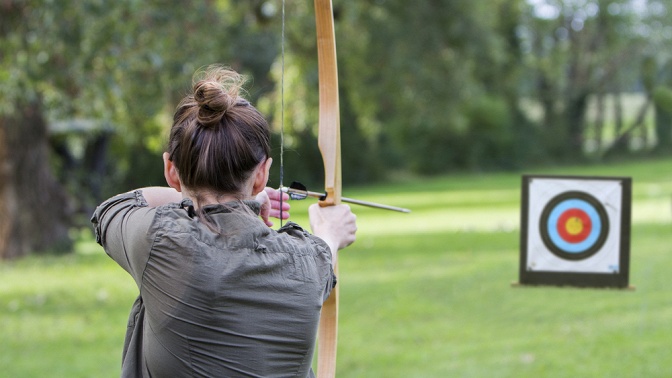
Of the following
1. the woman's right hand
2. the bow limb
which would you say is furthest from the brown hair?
the bow limb

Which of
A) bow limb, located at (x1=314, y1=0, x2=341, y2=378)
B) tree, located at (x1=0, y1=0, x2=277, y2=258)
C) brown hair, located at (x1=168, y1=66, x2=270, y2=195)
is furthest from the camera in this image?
tree, located at (x1=0, y1=0, x2=277, y2=258)

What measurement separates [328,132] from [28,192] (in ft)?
22.5

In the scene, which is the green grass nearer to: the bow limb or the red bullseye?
the red bullseye

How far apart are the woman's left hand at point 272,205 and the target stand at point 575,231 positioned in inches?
82.1

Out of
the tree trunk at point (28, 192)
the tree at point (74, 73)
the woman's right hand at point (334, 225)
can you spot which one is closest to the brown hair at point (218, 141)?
the woman's right hand at point (334, 225)

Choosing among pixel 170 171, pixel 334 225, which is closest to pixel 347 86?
pixel 334 225

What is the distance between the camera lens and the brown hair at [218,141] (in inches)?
51.2

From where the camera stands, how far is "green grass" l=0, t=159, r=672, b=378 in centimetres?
422

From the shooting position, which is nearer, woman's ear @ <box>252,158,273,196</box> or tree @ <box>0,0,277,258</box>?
woman's ear @ <box>252,158,273,196</box>

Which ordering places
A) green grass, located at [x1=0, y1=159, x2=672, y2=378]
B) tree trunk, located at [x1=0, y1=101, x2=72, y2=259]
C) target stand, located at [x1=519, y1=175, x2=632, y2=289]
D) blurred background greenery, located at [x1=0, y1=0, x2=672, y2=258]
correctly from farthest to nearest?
A: tree trunk, located at [x1=0, y1=101, x2=72, y2=259] → blurred background greenery, located at [x1=0, y1=0, x2=672, y2=258] → green grass, located at [x1=0, y1=159, x2=672, y2=378] → target stand, located at [x1=519, y1=175, x2=632, y2=289]

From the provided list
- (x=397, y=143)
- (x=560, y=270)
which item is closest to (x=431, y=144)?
(x=397, y=143)

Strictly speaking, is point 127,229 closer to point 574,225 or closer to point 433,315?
point 574,225

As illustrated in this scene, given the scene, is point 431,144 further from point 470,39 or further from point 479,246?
point 479,246

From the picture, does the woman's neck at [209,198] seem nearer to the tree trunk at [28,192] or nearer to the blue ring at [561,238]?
the blue ring at [561,238]
